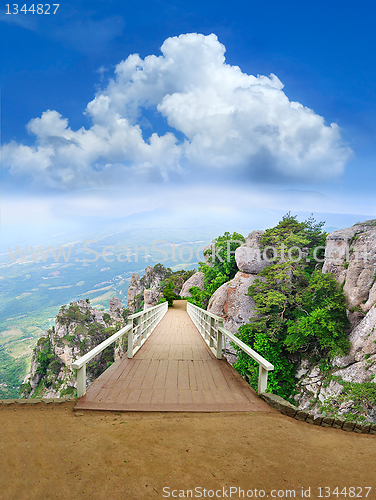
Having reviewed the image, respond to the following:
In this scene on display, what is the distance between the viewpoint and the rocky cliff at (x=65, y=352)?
35.9m

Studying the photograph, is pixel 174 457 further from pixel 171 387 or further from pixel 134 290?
pixel 134 290

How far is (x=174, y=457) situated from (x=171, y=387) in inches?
77.1

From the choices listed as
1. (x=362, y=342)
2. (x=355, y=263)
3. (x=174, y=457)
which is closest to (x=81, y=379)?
(x=174, y=457)

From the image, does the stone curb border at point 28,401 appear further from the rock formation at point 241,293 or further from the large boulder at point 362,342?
the rock formation at point 241,293

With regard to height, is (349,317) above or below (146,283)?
above

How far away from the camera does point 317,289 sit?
1562 centimetres

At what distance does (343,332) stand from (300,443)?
46.8ft

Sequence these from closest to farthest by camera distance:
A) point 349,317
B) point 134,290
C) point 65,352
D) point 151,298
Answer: point 349,317 < point 65,352 < point 151,298 < point 134,290

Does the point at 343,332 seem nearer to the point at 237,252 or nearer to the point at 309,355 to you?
the point at 309,355

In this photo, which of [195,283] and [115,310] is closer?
[195,283]

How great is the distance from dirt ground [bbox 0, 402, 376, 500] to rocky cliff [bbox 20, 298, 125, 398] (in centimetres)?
3502

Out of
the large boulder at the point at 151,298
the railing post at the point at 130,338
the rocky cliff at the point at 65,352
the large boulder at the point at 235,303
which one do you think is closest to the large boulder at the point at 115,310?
the rocky cliff at the point at 65,352

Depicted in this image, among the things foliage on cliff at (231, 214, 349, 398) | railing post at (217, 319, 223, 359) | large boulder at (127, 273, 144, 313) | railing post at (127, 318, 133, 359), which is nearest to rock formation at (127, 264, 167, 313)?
large boulder at (127, 273, 144, 313)

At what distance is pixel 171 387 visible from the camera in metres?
4.25
